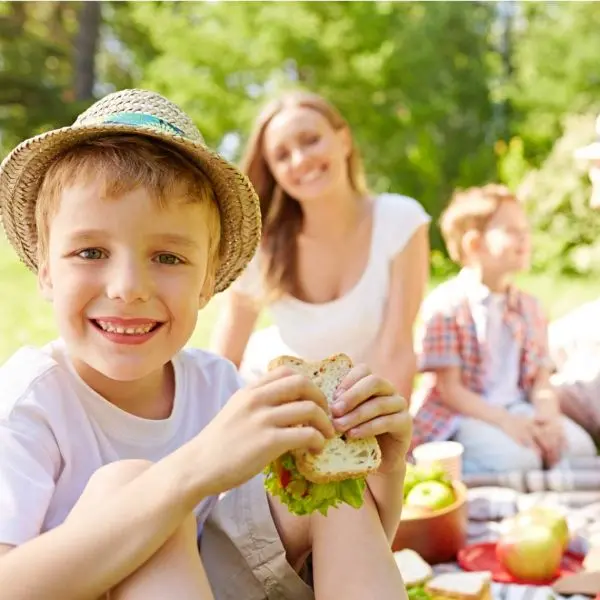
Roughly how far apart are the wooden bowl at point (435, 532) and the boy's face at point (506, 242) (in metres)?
1.63

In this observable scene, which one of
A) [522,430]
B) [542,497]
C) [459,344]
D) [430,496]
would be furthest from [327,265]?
[430,496]

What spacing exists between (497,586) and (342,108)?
11780mm

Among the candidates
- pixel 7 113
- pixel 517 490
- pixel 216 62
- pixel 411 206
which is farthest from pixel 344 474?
pixel 7 113

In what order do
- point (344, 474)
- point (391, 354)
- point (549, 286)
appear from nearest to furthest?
point (344, 474), point (391, 354), point (549, 286)

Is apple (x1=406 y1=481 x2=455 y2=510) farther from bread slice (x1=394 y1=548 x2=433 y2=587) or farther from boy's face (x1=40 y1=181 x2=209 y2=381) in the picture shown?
boy's face (x1=40 y1=181 x2=209 y2=381)

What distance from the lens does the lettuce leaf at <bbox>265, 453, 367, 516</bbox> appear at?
155 centimetres

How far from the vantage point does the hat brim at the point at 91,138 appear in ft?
5.44

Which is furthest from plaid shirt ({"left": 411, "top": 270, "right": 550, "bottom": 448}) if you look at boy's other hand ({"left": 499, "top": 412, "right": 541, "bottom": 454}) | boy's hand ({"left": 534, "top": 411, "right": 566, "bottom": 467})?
boy's hand ({"left": 534, "top": 411, "right": 566, "bottom": 467})

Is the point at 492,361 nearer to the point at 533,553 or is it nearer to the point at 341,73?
the point at 533,553

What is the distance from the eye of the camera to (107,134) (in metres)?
1.70

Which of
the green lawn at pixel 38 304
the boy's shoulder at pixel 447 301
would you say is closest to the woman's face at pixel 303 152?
the boy's shoulder at pixel 447 301

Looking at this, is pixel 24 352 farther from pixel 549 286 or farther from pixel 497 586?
pixel 549 286

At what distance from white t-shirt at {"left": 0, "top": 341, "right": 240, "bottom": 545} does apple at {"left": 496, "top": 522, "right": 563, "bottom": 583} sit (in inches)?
44.5

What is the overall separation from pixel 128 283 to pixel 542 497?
2202mm
